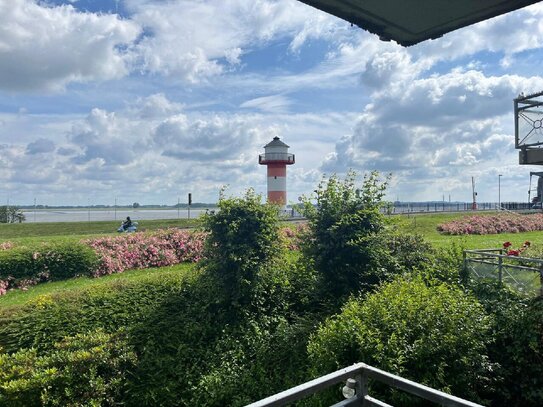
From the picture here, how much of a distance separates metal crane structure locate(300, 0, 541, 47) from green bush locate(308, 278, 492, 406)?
136 inches

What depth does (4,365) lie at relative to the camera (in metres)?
6.59

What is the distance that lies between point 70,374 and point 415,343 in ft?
16.1

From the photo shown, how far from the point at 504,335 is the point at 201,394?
441 centimetres

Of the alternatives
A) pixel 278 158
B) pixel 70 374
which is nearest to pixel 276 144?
pixel 278 158

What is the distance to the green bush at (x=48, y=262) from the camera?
39.6 ft

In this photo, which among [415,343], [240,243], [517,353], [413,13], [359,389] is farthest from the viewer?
[240,243]

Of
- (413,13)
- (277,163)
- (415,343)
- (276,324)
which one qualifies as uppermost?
(277,163)

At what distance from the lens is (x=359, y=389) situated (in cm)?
257

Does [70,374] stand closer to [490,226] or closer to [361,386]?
[361,386]

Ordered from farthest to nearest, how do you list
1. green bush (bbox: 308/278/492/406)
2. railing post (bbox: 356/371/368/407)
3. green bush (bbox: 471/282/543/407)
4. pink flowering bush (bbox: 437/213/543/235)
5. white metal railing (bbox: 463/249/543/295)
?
pink flowering bush (bbox: 437/213/543/235), white metal railing (bbox: 463/249/543/295), green bush (bbox: 471/282/543/407), green bush (bbox: 308/278/492/406), railing post (bbox: 356/371/368/407)

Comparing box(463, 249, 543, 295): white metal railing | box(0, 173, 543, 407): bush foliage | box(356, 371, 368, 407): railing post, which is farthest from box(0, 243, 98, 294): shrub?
box(356, 371, 368, 407): railing post

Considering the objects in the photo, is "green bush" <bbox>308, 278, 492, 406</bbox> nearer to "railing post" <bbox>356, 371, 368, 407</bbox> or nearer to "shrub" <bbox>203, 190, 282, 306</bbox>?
"railing post" <bbox>356, 371, 368, 407</bbox>

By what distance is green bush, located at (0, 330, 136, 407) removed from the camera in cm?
624

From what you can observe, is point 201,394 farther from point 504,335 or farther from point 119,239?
point 119,239
